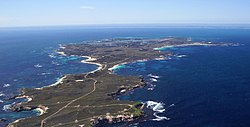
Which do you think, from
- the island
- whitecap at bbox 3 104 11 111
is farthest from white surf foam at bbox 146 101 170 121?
whitecap at bbox 3 104 11 111

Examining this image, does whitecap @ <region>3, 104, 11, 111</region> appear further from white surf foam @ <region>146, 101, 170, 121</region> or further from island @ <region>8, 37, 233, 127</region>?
white surf foam @ <region>146, 101, 170, 121</region>

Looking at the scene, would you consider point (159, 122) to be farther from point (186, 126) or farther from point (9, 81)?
point (9, 81)

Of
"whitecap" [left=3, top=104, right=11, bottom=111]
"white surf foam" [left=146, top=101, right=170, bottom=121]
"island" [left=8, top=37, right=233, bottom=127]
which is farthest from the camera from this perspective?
"whitecap" [left=3, top=104, right=11, bottom=111]

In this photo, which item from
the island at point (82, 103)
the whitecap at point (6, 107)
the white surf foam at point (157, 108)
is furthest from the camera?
the whitecap at point (6, 107)

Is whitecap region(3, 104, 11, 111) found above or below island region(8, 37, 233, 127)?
below

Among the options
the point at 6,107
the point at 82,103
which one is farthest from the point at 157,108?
the point at 6,107

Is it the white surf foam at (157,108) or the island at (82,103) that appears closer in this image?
the white surf foam at (157,108)

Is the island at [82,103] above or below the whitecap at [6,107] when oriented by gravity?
above

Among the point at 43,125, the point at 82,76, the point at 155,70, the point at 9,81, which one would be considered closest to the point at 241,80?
the point at 155,70

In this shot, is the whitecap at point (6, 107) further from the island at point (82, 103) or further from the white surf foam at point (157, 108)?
the white surf foam at point (157, 108)

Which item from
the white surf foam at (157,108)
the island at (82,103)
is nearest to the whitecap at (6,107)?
the island at (82,103)

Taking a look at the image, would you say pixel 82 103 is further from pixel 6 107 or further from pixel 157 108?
pixel 157 108
